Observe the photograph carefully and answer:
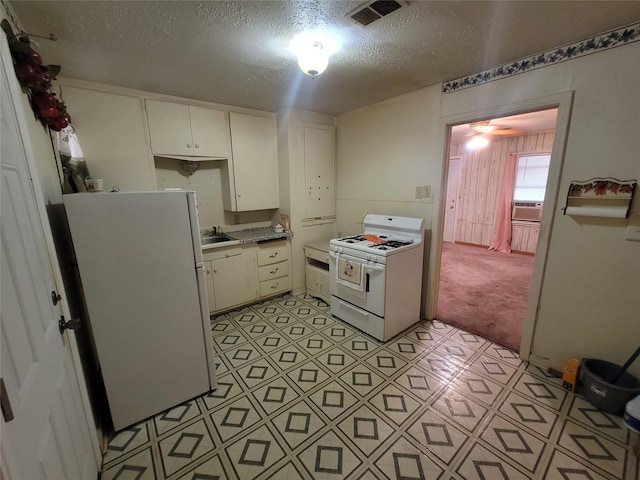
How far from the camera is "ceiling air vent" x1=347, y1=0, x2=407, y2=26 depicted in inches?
53.5

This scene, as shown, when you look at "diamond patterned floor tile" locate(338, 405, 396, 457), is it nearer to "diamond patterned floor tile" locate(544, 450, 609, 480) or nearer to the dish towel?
"diamond patterned floor tile" locate(544, 450, 609, 480)

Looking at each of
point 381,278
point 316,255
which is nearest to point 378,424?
point 381,278

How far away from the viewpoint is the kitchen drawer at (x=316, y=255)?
325 centimetres

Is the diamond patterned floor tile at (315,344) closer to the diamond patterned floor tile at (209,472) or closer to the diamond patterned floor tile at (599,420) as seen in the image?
the diamond patterned floor tile at (209,472)

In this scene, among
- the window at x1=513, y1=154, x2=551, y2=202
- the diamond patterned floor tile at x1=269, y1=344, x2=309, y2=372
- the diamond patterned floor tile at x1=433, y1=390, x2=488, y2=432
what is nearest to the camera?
the diamond patterned floor tile at x1=433, y1=390, x2=488, y2=432

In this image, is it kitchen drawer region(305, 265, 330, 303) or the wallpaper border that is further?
kitchen drawer region(305, 265, 330, 303)

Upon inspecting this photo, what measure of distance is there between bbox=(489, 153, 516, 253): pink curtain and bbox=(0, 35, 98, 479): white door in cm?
654

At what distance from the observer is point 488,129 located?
4.55 meters

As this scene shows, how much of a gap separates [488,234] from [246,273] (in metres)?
5.27

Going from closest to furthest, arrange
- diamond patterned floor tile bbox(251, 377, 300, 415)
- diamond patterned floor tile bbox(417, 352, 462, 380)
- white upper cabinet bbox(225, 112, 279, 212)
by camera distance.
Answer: diamond patterned floor tile bbox(251, 377, 300, 415) → diamond patterned floor tile bbox(417, 352, 462, 380) → white upper cabinet bbox(225, 112, 279, 212)

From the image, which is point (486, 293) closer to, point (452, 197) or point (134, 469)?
point (452, 197)

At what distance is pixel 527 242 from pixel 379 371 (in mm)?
4909

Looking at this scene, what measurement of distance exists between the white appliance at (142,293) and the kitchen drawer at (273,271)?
56.5 inches

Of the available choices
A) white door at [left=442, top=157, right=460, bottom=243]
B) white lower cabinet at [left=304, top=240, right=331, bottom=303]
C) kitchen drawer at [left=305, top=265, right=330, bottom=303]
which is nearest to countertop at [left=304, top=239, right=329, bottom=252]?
white lower cabinet at [left=304, top=240, right=331, bottom=303]
